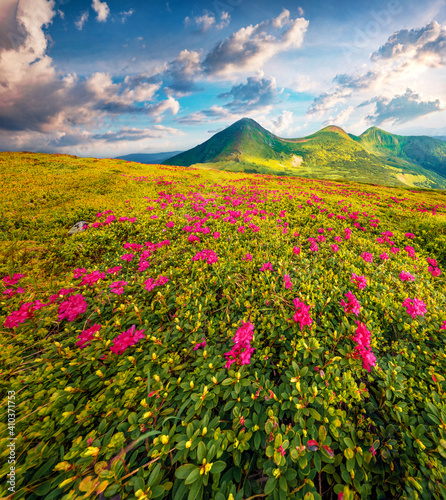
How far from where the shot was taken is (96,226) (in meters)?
8.34

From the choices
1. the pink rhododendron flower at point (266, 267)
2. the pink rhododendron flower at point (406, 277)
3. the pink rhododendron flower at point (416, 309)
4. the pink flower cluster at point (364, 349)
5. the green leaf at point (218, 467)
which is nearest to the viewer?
the green leaf at point (218, 467)

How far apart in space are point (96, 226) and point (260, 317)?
27.6 ft

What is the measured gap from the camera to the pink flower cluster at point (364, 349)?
2.47 m

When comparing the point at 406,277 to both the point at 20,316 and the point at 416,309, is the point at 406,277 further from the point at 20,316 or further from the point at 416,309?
the point at 20,316

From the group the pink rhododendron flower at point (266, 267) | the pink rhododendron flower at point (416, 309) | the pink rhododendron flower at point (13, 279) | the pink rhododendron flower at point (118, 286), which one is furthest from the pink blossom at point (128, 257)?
the pink rhododendron flower at point (416, 309)

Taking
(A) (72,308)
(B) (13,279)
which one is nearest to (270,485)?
(A) (72,308)

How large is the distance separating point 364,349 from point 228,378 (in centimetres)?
193

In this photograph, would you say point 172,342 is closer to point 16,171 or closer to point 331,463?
point 331,463

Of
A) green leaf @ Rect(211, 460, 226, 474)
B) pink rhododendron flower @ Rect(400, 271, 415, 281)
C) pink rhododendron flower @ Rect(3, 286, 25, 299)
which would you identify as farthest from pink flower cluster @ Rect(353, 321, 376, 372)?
pink rhododendron flower @ Rect(3, 286, 25, 299)

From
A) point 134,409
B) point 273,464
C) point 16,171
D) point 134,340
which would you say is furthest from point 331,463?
point 16,171

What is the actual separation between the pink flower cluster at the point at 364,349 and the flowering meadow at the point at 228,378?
0.03m

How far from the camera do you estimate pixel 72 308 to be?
3793 mm

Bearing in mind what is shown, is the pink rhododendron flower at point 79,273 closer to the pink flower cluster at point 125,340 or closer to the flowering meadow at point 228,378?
the flowering meadow at point 228,378

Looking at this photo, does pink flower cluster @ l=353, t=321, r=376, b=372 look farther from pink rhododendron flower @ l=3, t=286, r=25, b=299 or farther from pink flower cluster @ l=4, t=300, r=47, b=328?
pink rhododendron flower @ l=3, t=286, r=25, b=299
